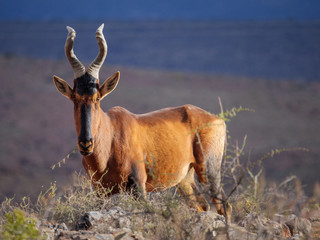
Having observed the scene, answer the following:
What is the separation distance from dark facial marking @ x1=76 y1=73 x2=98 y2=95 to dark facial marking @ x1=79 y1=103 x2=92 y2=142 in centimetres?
21

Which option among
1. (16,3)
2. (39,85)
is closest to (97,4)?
(16,3)

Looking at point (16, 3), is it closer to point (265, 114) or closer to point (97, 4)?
point (97, 4)

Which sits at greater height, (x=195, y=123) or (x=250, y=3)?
(x=250, y=3)

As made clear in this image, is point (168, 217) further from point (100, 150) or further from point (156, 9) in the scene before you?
point (156, 9)

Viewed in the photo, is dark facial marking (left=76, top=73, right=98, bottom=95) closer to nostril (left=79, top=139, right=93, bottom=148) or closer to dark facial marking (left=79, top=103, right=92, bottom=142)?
dark facial marking (left=79, top=103, right=92, bottom=142)

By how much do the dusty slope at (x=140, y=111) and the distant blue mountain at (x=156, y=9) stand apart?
58808 mm

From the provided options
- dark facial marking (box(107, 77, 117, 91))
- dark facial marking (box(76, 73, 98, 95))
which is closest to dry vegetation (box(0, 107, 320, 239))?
dark facial marking (box(76, 73, 98, 95))

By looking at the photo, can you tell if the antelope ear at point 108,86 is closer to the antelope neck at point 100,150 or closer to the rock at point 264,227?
the antelope neck at point 100,150

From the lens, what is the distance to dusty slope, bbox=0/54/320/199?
29172 mm

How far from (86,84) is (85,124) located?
2.08 ft

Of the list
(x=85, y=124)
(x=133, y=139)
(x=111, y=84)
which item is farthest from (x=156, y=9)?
(x=85, y=124)

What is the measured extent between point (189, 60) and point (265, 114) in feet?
95.4

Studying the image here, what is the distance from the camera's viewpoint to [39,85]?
149 ft

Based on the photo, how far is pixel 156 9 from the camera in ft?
383
